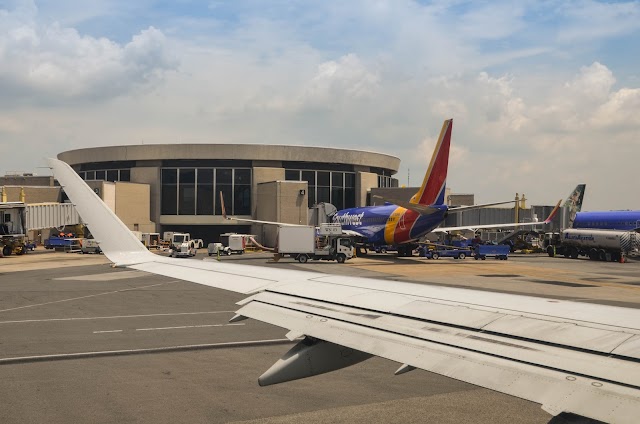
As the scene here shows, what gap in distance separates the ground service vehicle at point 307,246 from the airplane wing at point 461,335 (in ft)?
133

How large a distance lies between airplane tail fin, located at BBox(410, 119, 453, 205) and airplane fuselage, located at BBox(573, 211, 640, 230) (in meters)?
21.6

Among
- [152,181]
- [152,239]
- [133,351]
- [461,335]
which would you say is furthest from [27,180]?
[461,335]

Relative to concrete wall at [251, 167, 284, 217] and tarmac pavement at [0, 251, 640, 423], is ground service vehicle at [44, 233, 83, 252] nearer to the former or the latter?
concrete wall at [251, 167, 284, 217]

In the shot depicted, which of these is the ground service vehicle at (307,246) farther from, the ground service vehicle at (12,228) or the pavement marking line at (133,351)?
the pavement marking line at (133,351)

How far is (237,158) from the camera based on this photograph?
8288 centimetres

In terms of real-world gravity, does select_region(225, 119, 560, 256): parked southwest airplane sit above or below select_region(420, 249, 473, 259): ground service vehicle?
above

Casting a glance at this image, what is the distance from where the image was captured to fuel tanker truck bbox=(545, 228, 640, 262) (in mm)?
55500

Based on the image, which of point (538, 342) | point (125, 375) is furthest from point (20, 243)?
point (538, 342)

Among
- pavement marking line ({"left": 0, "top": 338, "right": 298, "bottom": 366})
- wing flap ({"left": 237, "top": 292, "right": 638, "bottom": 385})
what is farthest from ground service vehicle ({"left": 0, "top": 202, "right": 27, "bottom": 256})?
wing flap ({"left": 237, "top": 292, "right": 638, "bottom": 385})

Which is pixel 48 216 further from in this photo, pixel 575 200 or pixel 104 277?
pixel 575 200

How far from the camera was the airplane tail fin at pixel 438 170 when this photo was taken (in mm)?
47938

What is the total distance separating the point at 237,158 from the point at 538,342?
3117 inches

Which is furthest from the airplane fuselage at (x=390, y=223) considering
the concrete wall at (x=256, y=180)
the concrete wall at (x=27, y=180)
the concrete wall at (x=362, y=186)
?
the concrete wall at (x=27, y=180)

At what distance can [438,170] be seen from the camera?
48.2 metres
